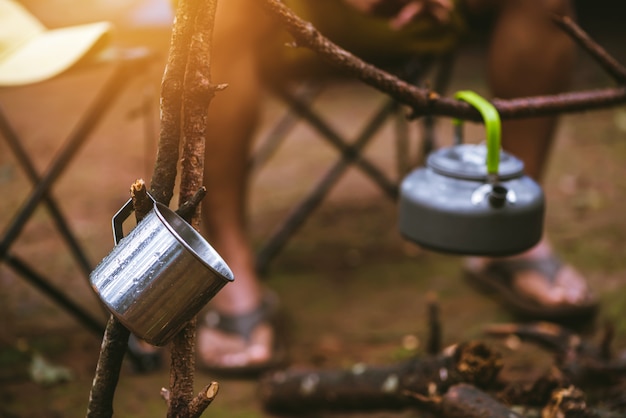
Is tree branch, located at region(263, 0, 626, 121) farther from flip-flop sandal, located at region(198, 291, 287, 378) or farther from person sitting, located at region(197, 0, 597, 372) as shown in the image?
flip-flop sandal, located at region(198, 291, 287, 378)

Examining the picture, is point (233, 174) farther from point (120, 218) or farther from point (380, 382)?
point (120, 218)

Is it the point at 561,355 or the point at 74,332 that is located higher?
the point at 561,355

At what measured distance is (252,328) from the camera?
2.30m

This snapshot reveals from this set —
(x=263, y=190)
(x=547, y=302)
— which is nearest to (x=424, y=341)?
(x=547, y=302)

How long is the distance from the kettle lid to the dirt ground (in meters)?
0.85

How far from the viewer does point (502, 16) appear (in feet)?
7.39

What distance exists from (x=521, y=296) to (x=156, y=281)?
1737 mm

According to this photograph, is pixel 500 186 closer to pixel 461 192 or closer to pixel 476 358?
pixel 461 192

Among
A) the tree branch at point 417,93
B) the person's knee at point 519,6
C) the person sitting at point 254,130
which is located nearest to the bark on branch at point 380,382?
the person sitting at point 254,130

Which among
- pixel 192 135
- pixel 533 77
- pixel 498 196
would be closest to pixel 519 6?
pixel 533 77

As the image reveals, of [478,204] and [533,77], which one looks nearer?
[478,204]

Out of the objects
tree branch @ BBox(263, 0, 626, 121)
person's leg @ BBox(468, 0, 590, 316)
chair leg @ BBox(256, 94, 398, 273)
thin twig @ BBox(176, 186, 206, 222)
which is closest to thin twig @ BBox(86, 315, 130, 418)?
thin twig @ BBox(176, 186, 206, 222)

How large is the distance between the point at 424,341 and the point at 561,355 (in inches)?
22.3

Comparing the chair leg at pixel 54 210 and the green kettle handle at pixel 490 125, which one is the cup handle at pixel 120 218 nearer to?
the green kettle handle at pixel 490 125
